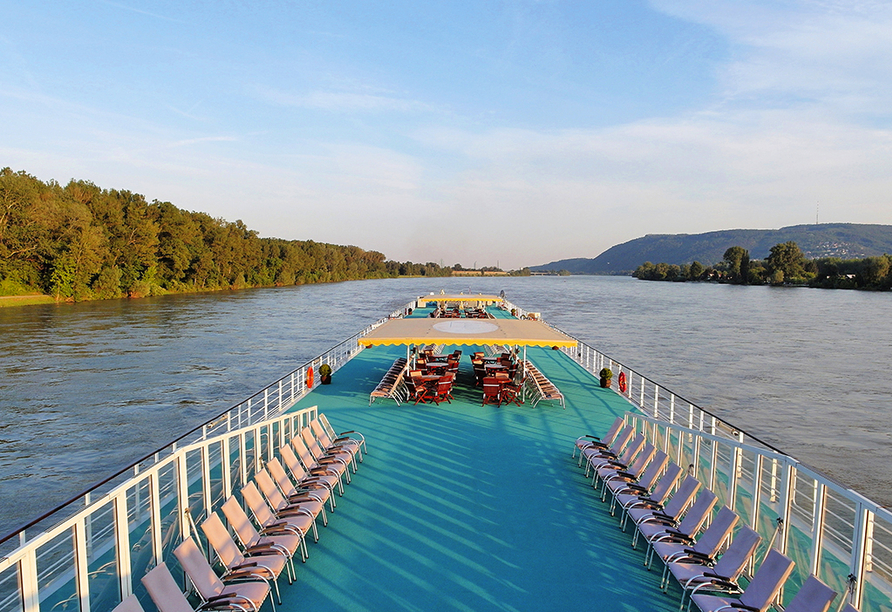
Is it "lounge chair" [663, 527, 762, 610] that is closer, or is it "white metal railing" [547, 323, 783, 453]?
"lounge chair" [663, 527, 762, 610]

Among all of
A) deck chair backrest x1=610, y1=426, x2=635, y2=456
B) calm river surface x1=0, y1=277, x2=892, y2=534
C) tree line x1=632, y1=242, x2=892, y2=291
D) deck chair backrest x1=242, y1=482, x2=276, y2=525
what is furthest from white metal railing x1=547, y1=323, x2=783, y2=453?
tree line x1=632, y1=242, x2=892, y2=291

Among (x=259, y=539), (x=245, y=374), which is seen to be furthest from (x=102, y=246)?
(x=259, y=539)

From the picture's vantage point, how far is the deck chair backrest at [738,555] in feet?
13.3

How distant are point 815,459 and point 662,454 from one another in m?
12.3

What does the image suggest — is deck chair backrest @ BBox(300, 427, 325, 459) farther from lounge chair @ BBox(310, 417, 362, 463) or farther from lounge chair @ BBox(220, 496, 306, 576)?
lounge chair @ BBox(220, 496, 306, 576)

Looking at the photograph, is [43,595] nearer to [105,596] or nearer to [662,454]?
[105,596]

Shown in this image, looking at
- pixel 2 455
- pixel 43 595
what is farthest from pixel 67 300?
pixel 43 595

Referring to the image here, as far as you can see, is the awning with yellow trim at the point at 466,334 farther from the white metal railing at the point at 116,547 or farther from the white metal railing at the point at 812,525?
the white metal railing at the point at 116,547

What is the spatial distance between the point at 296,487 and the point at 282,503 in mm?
516

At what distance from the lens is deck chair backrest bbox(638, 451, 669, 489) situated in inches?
231

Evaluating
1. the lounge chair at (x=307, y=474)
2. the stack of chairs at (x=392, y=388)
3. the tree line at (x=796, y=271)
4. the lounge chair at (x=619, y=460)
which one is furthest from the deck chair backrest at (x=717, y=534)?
the tree line at (x=796, y=271)

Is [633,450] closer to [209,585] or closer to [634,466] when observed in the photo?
[634,466]

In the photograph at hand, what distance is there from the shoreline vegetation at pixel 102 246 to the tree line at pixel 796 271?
112 metres

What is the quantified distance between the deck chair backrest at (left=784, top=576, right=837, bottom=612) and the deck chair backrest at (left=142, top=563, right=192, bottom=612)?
4.08 metres
